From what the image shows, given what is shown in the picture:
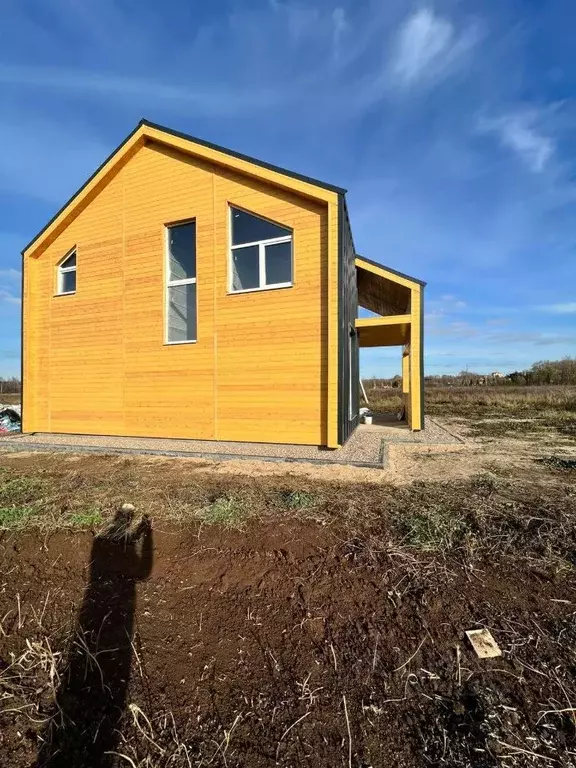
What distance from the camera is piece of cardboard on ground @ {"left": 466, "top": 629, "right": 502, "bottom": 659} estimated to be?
6.50 ft

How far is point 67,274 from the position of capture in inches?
406

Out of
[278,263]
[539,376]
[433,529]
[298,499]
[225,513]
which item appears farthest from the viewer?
[539,376]

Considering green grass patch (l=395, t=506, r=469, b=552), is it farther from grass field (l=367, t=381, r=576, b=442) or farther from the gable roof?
grass field (l=367, t=381, r=576, b=442)

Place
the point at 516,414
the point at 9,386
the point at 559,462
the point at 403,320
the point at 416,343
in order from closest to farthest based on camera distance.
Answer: the point at 559,462
the point at 403,320
the point at 416,343
the point at 516,414
the point at 9,386

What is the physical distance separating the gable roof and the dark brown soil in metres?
6.89

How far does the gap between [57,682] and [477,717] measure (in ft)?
6.53

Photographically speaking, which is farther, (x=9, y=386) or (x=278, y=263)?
(x=9, y=386)

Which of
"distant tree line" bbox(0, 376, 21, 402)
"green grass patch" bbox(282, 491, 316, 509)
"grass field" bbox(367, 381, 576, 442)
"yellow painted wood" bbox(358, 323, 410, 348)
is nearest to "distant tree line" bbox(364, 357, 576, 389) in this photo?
"grass field" bbox(367, 381, 576, 442)

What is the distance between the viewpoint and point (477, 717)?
1670 mm

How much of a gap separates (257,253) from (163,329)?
9.17ft

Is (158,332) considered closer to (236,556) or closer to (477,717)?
(236,556)

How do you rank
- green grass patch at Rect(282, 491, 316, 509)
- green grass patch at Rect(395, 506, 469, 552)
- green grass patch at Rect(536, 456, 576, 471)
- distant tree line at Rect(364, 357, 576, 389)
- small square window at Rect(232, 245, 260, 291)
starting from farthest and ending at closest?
distant tree line at Rect(364, 357, 576, 389)
small square window at Rect(232, 245, 260, 291)
green grass patch at Rect(536, 456, 576, 471)
green grass patch at Rect(282, 491, 316, 509)
green grass patch at Rect(395, 506, 469, 552)

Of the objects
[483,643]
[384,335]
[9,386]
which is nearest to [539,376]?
[384,335]

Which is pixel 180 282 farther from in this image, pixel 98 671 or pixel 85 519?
pixel 98 671
